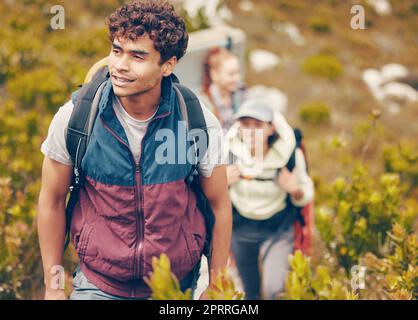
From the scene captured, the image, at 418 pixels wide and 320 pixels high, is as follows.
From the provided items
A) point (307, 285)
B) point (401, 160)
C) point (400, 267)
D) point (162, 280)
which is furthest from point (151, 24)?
point (401, 160)

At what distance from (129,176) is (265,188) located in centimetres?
188

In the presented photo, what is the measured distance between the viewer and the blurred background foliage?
4062 mm

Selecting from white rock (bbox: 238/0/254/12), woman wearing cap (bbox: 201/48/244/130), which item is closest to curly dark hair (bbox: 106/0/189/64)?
woman wearing cap (bbox: 201/48/244/130)

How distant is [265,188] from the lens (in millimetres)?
4121

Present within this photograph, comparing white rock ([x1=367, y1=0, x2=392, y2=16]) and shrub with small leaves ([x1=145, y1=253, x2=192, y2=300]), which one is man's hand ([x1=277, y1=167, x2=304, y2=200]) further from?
white rock ([x1=367, y1=0, x2=392, y2=16])

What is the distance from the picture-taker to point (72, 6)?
15.8m

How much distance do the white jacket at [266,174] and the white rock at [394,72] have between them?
53.8ft

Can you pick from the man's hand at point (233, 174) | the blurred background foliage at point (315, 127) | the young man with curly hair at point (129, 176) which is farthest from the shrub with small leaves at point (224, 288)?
the man's hand at point (233, 174)

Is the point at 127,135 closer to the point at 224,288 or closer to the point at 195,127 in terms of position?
the point at 195,127

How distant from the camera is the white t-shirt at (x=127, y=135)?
92.9 inches

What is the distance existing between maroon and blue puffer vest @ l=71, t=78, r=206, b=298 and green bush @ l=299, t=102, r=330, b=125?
10.4 m

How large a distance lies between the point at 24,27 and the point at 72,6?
3579mm
